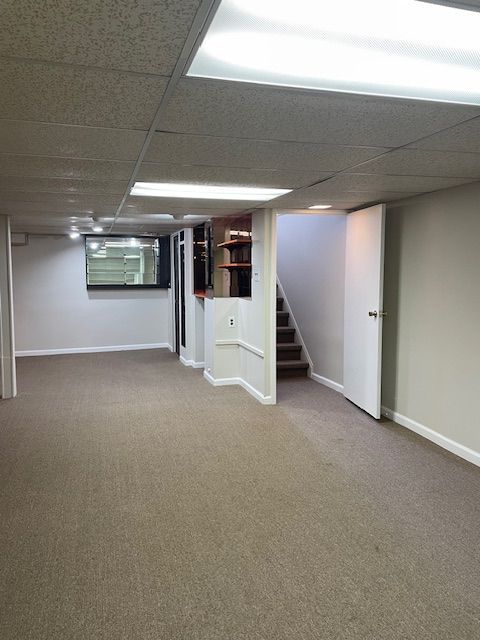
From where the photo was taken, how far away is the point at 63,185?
3215mm

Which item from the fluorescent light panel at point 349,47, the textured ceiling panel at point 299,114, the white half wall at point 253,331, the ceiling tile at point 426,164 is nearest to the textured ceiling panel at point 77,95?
the textured ceiling panel at point 299,114

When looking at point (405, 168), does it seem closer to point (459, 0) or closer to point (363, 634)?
point (459, 0)

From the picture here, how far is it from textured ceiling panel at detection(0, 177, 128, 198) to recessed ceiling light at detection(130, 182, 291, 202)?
0.16 meters

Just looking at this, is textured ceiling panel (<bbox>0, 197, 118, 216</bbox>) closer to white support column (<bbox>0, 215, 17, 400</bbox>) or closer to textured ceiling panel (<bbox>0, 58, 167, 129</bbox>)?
white support column (<bbox>0, 215, 17, 400</bbox>)

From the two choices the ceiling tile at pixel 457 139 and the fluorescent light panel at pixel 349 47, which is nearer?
the fluorescent light panel at pixel 349 47

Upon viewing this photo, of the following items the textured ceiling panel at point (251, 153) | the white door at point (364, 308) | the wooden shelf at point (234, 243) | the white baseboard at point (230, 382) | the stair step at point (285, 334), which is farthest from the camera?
the stair step at point (285, 334)

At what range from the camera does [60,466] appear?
340 centimetres

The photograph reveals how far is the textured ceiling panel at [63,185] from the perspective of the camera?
10.1 feet

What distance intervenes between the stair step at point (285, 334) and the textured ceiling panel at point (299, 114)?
448cm

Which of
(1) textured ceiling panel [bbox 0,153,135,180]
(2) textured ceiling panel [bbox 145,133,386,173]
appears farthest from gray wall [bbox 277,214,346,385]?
(1) textured ceiling panel [bbox 0,153,135,180]

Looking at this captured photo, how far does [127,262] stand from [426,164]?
21.3ft

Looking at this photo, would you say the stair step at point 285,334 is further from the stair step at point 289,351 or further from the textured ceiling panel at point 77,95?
the textured ceiling panel at point 77,95

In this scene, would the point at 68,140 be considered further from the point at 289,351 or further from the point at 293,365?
the point at 289,351

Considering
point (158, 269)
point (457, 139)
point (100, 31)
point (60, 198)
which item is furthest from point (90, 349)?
point (100, 31)
